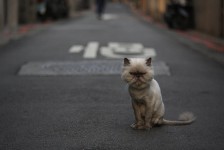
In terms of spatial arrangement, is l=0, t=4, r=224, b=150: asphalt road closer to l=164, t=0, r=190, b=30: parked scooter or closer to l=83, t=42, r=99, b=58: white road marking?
l=83, t=42, r=99, b=58: white road marking

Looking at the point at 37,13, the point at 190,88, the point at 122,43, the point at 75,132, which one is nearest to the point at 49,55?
the point at 122,43

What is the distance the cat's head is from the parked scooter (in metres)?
17.8

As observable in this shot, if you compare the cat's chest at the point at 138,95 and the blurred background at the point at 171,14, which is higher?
the cat's chest at the point at 138,95

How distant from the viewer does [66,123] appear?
7078mm

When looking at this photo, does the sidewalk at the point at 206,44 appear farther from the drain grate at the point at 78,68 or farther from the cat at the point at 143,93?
the cat at the point at 143,93

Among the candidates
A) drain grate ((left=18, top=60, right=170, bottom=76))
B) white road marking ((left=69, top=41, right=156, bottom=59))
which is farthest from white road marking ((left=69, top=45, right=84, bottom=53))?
drain grate ((left=18, top=60, right=170, bottom=76))

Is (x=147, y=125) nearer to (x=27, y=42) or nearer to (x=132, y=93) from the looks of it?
(x=132, y=93)

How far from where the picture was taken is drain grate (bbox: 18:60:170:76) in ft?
38.1

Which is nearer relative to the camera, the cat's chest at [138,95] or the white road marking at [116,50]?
the cat's chest at [138,95]

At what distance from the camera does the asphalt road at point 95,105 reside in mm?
6176

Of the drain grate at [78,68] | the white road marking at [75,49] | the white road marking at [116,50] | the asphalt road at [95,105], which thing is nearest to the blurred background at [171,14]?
the white road marking at [116,50]

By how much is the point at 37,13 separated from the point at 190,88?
72.0 feet

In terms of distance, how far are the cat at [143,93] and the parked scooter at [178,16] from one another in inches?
686

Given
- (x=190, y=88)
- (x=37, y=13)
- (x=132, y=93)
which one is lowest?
(x=37, y=13)
